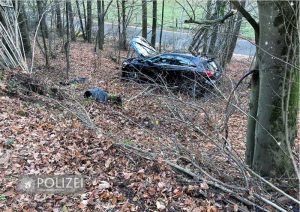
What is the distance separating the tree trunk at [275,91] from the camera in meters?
4.12

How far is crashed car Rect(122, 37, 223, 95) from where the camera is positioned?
36.5 ft

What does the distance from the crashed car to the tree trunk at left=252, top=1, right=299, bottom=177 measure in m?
5.94

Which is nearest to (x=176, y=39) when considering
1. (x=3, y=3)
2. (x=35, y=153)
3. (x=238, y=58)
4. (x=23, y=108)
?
(x=238, y=58)

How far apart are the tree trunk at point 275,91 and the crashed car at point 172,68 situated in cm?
594

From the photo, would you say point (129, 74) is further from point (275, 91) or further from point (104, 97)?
point (275, 91)

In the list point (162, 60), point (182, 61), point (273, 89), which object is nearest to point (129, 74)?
point (162, 60)

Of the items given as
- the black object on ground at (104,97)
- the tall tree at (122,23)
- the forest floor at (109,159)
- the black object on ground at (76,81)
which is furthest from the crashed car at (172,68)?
the tall tree at (122,23)

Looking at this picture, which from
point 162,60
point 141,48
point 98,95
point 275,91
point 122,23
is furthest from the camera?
point 122,23

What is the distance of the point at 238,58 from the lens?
70.3 ft

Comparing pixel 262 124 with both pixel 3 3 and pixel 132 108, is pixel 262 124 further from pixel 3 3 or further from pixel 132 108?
pixel 3 3

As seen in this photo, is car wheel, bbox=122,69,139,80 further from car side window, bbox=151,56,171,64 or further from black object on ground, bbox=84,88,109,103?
black object on ground, bbox=84,88,109,103

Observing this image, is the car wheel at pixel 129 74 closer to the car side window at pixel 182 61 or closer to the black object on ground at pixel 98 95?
the car side window at pixel 182 61

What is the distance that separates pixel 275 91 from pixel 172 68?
8.06 metres

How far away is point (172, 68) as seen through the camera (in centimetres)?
1227
